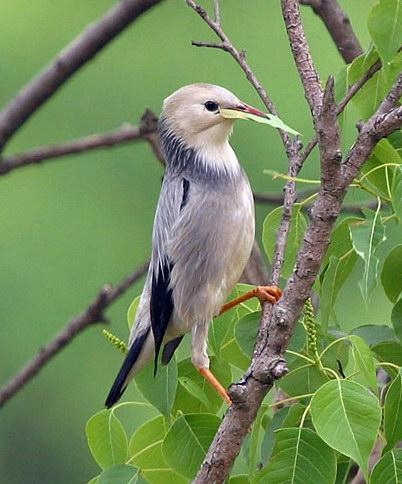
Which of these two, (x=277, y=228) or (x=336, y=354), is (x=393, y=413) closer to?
(x=336, y=354)

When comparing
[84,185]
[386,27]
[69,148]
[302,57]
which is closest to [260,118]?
[302,57]

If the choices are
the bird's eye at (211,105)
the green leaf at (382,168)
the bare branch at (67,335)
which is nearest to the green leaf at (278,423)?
the green leaf at (382,168)

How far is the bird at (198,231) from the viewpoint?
136 centimetres

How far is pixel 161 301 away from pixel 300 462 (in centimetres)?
41

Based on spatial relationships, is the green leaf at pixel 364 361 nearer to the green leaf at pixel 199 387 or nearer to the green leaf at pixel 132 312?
the green leaf at pixel 199 387

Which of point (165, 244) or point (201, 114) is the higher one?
point (201, 114)

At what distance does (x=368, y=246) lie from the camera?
964 millimetres

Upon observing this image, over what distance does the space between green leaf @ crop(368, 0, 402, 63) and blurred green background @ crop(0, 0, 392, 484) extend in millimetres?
1465

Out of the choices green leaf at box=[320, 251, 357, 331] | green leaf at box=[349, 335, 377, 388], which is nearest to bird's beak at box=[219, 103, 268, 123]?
green leaf at box=[320, 251, 357, 331]

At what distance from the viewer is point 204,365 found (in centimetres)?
120

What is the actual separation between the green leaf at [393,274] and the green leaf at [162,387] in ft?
0.71

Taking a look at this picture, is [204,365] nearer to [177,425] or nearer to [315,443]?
[177,425]

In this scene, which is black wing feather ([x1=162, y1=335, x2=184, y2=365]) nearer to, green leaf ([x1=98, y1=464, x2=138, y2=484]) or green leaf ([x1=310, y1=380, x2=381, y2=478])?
green leaf ([x1=98, y1=464, x2=138, y2=484])

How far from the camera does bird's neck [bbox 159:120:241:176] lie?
1.42m
